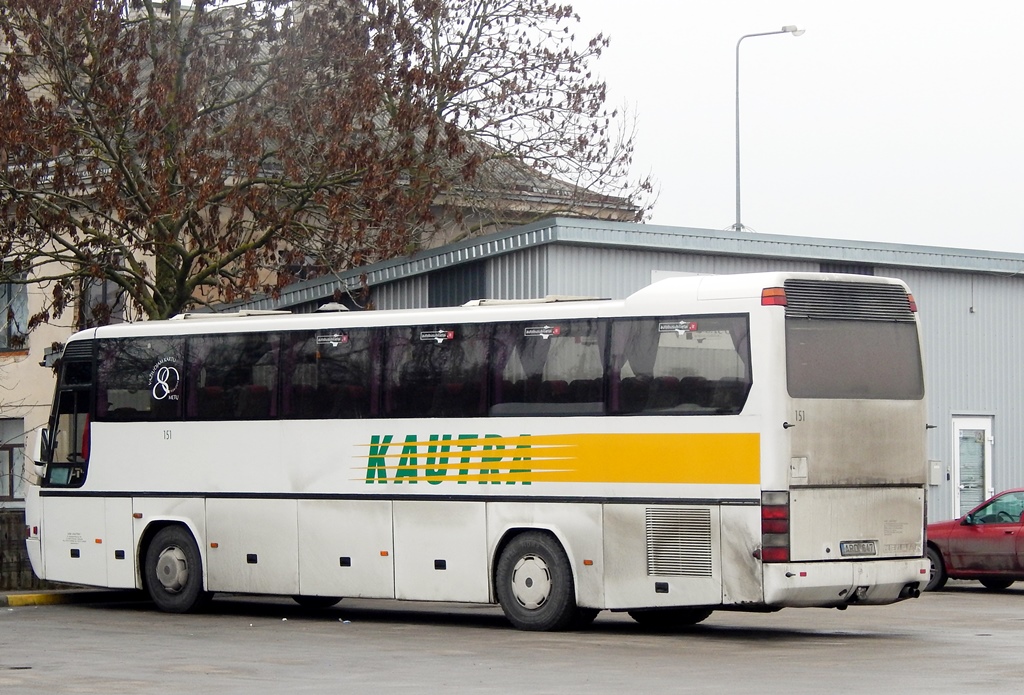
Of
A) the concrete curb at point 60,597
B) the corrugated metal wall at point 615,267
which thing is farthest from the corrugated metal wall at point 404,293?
the concrete curb at point 60,597

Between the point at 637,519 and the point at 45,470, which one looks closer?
the point at 637,519

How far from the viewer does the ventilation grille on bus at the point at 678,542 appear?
51.9ft

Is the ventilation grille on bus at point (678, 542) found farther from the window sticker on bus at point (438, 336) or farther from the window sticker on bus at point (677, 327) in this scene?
the window sticker on bus at point (438, 336)

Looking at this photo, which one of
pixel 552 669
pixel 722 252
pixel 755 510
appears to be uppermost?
pixel 722 252

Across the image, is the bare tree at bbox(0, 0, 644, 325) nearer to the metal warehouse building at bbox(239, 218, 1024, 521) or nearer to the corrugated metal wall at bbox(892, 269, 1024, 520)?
the metal warehouse building at bbox(239, 218, 1024, 521)

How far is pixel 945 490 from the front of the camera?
28.3m

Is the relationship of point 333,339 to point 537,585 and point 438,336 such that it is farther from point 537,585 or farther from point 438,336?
point 537,585

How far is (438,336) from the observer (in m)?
17.9

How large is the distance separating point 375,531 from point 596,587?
9.16 ft

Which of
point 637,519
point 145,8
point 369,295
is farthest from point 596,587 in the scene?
point 145,8

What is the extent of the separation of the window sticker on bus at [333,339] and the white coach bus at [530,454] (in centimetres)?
2

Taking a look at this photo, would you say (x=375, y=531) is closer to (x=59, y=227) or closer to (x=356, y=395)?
(x=356, y=395)

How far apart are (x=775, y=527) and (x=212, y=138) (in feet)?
46.7

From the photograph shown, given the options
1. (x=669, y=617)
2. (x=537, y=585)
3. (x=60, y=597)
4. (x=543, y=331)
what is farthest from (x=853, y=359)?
(x=60, y=597)
